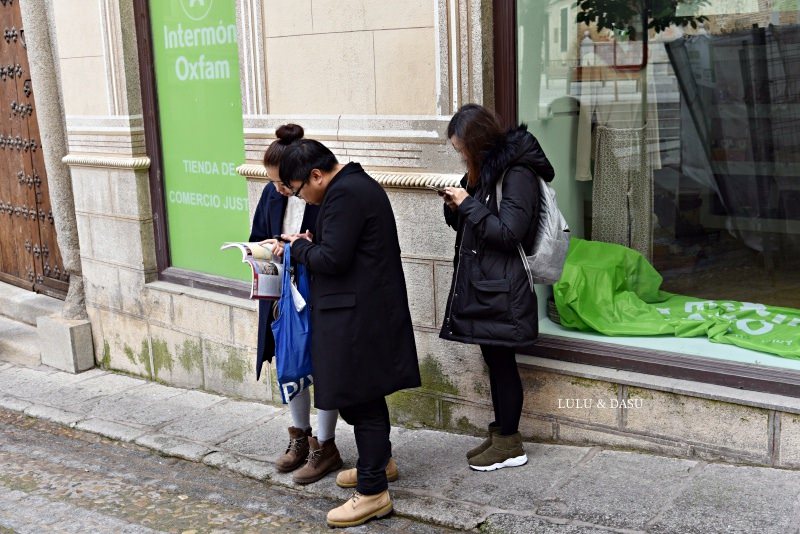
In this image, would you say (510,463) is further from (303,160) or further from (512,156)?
(303,160)

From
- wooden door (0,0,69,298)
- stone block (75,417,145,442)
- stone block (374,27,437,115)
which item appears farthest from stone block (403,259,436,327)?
wooden door (0,0,69,298)

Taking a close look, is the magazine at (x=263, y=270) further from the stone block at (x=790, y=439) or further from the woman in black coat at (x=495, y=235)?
the stone block at (x=790, y=439)

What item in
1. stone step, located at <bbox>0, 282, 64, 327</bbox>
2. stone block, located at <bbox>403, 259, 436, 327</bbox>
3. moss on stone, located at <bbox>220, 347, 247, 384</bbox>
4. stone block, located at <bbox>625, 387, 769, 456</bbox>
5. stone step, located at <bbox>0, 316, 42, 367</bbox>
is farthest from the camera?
stone step, located at <bbox>0, 282, 64, 327</bbox>

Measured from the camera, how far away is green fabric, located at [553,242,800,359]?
5.02m

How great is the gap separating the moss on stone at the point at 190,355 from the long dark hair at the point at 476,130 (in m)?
3.04

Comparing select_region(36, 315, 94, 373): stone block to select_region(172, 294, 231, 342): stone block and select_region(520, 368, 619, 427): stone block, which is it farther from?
select_region(520, 368, 619, 427): stone block

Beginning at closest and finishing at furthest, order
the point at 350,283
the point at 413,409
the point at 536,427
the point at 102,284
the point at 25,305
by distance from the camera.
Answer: the point at 350,283 → the point at 536,427 → the point at 413,409 → the point at 102,284 → the point at 25,305

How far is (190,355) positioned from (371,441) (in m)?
2.78

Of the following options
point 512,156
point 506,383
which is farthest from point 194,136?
point 506,383

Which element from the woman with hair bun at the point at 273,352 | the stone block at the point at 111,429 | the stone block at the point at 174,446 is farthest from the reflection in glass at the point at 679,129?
the stone block at the point at 111,429

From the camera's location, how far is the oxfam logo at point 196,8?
6.44 metres

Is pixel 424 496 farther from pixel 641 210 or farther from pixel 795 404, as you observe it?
pixel 641 210

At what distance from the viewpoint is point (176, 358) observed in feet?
22.7

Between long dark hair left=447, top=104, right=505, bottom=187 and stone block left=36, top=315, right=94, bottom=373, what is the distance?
14.0 ft
